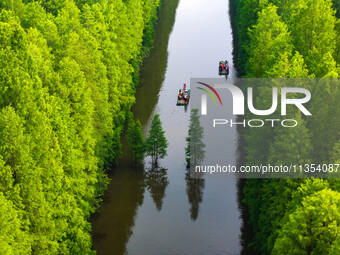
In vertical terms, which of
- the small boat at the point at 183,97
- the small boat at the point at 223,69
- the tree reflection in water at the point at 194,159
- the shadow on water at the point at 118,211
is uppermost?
the small boat at the point at 223,69

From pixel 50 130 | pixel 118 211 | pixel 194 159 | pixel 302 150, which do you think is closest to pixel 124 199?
pixel 118 211

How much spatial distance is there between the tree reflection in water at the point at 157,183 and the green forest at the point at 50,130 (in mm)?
5308

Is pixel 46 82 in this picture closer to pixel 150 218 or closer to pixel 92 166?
pixel 92 166

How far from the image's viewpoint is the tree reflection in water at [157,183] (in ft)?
175

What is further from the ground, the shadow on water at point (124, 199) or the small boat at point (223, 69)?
the small boat at point (223, 69)

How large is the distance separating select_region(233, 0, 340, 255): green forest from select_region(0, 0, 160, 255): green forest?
589 inches

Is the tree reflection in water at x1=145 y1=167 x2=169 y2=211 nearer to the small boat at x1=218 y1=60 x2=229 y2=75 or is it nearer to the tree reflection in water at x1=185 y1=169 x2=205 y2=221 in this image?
the tree reflection in water at x1=185 y1=169 x2=205 y2=221

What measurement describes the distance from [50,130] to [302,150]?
19102 mm

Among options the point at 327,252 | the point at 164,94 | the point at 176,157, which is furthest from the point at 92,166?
the point at 164,94

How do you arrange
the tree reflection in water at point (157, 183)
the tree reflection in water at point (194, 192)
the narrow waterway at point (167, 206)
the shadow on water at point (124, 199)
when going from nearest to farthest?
1. the narrow waterway at point (167, 206)
2. the shadow on water at point (124, 199)
3. the tree reflection in water at point (194, 192)
4. the tree reflection in water at point (157, 183)

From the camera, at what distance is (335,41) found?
52.9m

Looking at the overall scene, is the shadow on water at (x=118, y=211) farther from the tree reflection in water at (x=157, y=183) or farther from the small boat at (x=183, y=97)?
the small boat at (x=183, y=97)

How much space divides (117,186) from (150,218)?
690cm

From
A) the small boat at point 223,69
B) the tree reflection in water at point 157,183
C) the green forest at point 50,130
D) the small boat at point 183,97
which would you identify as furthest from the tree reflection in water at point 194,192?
the small boat at point 223,69
